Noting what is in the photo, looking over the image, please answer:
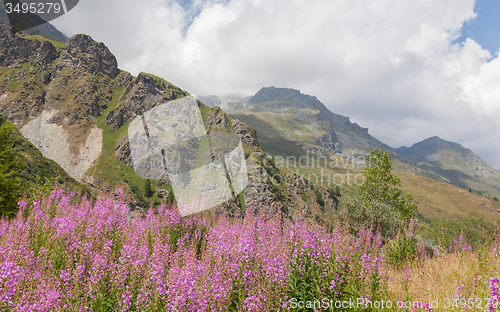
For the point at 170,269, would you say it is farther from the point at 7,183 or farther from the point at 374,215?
the point at 374,215

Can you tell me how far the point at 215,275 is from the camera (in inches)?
220

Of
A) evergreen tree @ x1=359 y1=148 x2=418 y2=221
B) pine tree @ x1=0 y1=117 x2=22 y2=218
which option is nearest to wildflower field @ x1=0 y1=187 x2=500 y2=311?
pine tree @ x1=0 y1=117 x2=22 y2=218

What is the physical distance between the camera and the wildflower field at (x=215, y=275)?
16.0ft

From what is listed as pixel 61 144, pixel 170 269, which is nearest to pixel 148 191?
pixel 61 144

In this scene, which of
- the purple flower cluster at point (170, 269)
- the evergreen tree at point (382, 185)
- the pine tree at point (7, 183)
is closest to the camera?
the purple flower cluster at point (170, 269)

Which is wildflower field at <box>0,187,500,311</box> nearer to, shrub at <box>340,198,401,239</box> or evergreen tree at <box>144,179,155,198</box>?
shrub at <box>340,198,401,239</box>

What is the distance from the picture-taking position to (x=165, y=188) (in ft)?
523

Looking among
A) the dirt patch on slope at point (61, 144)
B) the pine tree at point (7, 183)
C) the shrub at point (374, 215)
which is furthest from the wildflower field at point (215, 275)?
the dirt patch on slope at point (61, 144)

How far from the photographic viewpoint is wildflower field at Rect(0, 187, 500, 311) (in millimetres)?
4891

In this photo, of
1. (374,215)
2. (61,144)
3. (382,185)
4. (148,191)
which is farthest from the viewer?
(61,144)

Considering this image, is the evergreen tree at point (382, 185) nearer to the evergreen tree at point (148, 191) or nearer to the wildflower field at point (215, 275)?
the wildflower field at point (215, 275)

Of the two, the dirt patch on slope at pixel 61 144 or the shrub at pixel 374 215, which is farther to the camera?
the dirt patch on slope at pixel 61 144

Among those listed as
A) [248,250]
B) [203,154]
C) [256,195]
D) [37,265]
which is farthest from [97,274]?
[203,154]

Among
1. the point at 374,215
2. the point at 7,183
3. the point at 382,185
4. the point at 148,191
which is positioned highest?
the point at 382,185
